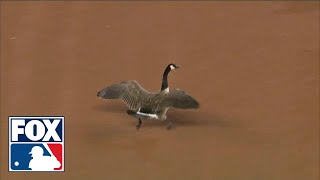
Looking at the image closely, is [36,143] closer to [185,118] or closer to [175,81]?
[185,118]

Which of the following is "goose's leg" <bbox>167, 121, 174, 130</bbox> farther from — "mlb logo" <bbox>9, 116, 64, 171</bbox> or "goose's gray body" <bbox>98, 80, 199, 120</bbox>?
"mlb logo" <bbox>9, 116, 64, 171</bbox>

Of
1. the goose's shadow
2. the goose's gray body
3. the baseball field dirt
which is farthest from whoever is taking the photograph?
the goose's shadow

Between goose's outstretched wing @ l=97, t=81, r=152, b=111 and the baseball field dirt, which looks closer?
the baseball field dirt

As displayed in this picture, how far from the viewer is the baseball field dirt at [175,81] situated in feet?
14.2

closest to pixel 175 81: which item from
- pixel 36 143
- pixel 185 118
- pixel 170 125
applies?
pixel 185 118

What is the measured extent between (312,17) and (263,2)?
1.67ft

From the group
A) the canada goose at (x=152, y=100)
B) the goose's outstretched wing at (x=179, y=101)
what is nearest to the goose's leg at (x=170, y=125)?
the canada goose at (x=152, y=100)

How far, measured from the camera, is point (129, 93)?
457 cm

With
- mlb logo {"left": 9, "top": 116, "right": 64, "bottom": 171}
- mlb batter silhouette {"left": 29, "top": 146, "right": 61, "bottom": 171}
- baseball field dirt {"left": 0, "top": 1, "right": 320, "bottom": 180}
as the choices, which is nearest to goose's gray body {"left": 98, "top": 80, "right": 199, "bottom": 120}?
baseball field dirt {"left": 0, "top": 1, "right": 320, "bottom": 180}

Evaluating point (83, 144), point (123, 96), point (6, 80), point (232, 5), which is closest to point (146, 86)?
point (123, 96)

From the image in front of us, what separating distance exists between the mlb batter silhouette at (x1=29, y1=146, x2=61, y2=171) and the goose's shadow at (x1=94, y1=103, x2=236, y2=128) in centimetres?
56

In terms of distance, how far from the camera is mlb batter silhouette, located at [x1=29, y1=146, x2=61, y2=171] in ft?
14.3

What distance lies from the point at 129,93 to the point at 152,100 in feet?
0.60

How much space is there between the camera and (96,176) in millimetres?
4215
